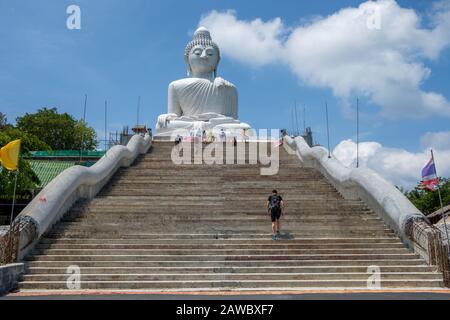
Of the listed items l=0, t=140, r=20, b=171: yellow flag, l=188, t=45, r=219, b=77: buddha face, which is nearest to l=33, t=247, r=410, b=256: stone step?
l=0, t=140, r=20, b=171: yellow flag

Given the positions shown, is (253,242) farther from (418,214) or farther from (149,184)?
(149,184)

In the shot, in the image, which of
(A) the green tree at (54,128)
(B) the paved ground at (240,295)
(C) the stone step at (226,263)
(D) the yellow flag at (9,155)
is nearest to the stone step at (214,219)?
(C) the stone step at (226,263)

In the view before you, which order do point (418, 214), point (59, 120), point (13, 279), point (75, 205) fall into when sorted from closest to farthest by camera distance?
1. point (13, 279)
2. point (418, 214)
3. point (75, 205)
4. point (59, 120)

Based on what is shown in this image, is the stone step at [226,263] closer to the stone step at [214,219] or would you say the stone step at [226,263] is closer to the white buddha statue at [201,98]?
the stone step at [214,219]

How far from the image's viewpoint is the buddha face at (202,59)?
30703 mm

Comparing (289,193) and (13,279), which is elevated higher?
(289,193)

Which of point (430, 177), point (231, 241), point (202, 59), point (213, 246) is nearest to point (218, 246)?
point (213, 246)

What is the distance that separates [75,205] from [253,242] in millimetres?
4516

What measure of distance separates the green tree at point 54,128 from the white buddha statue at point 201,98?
12.8m

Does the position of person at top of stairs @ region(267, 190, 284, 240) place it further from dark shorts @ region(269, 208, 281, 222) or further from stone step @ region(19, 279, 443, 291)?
stone step @ region(19, 279, 443, 291)

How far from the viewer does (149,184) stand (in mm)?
13828

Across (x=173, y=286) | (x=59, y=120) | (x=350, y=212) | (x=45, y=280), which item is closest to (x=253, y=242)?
(x=173, y=286)

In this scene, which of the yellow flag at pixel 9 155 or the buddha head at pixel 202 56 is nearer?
the yellow flag at pixel 9 155

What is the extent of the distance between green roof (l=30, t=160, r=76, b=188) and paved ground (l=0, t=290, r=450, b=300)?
48.3ft
